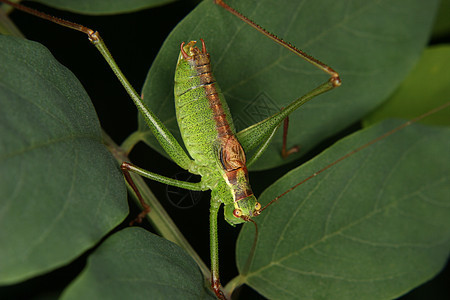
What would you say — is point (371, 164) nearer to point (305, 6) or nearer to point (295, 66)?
point (295, 66)

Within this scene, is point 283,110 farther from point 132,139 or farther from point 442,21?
point 442,21

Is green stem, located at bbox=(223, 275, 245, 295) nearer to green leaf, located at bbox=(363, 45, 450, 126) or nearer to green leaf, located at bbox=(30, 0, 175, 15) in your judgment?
green leaf, located at bbox=(363, 45, 450, 126)

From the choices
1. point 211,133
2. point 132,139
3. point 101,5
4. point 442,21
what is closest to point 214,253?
point 211,133

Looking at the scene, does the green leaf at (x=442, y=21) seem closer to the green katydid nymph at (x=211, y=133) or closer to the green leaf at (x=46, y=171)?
the green katydid nymph at (x=211, y=133)

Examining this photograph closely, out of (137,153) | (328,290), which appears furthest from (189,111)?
(328,290)

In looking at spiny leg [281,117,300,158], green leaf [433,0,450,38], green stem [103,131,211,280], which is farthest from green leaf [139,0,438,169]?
green leaf [433,0,450,38]

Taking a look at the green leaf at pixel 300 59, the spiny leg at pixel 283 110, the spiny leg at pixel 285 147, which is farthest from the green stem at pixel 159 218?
the spiny leg at pixel 285 147
